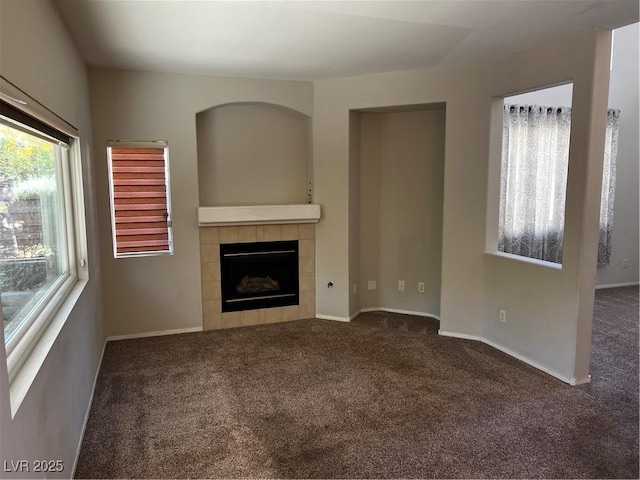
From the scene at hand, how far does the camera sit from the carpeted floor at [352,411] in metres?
2.18

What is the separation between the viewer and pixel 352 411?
2676 mm

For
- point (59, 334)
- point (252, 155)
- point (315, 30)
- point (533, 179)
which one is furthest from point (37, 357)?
point (533, 179)

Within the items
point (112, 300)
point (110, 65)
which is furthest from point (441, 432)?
point (110, 65)

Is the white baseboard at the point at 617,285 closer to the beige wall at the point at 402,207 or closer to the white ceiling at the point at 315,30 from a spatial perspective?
the beige wall at the point at 402,207

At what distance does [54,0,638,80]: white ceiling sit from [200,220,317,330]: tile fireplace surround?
5.00ft

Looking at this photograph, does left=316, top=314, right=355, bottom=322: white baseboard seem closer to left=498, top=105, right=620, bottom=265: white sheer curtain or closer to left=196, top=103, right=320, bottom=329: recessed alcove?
left=196, top=103, right=320, bottom=329: recessed alcove

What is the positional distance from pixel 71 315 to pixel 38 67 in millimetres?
1243

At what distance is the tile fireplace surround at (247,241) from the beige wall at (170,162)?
0.09m

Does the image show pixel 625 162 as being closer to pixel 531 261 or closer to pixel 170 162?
pixel 531 261

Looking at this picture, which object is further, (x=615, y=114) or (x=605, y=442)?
(x=615, y=114)

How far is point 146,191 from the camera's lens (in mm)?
4012

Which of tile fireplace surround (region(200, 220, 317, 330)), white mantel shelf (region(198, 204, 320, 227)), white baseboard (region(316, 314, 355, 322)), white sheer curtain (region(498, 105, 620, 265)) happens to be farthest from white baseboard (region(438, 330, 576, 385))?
white mantel shelf (region(198, 204, 320, 227))

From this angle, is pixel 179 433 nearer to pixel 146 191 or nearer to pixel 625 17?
pixel 146 191

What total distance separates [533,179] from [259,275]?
10.5 ft
